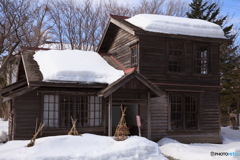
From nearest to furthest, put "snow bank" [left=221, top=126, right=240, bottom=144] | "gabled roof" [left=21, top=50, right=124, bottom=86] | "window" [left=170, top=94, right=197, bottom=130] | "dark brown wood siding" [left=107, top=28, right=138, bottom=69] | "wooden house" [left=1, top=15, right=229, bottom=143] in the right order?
"gabled roof" [left=21, top=50, right=124, bottom=86] < "wooden house" [left=1, top=15, right=229, bottom=143] < "window" [left=170, top=94, right=197, bottom=130] < "dark brown wood siding" [left=107, top=28, right=138, bottom=69] < "snow bank" [left=221, top=126, right=240, bottom=144]

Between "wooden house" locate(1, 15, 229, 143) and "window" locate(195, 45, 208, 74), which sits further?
"window" locate(195, 45, 208, 74)

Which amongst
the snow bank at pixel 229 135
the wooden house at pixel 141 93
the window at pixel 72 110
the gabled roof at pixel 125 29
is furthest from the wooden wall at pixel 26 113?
the snow bank at pixel 229 135

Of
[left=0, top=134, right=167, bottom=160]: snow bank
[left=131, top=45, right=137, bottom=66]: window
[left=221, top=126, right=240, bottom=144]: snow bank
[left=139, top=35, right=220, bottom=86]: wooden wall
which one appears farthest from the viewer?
[left=221, top=126, right=240, bottom=144]: snow bank

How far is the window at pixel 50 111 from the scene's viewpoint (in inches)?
496

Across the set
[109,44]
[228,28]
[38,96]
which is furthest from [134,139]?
[228,28]

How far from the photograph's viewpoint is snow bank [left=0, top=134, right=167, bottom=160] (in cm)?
771

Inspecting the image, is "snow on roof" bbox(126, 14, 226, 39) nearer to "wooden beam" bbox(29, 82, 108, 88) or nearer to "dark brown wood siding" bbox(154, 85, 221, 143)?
"dark brown wood siding" bbox(154, 85, 221, 143)

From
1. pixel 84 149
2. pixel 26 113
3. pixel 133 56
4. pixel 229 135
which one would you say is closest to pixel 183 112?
pixel 133 56

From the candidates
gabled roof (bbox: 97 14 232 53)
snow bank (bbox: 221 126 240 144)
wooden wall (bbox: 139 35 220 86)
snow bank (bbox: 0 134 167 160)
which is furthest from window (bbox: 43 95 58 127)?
snow bank (bbox: 221 126 240 144)

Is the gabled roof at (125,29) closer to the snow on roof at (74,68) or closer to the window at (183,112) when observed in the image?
the snow on roof at (74,68)

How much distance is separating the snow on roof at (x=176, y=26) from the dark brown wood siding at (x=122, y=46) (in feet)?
3.10

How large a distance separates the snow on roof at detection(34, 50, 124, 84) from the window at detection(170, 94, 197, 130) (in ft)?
12.6

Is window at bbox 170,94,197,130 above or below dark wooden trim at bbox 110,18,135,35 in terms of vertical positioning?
below

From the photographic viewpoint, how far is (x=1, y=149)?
329 inches
